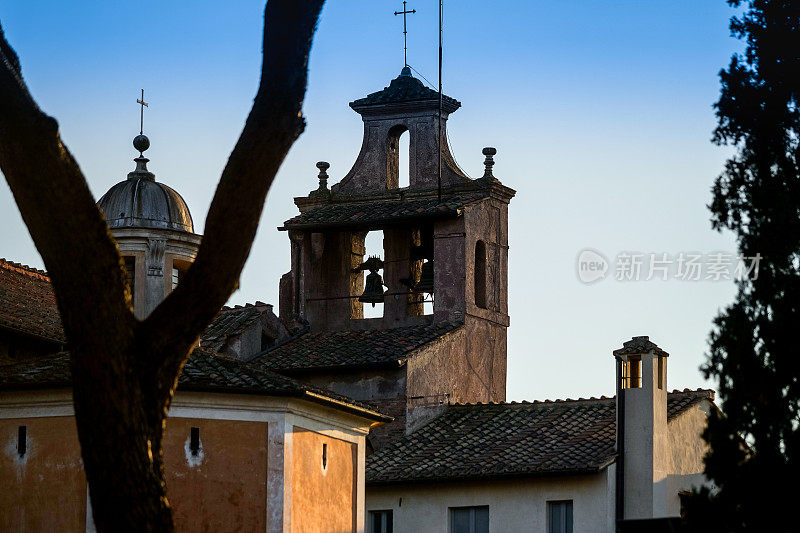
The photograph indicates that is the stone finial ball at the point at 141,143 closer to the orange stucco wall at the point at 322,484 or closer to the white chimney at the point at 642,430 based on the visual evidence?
the orange stucco wall at the point at 322,484

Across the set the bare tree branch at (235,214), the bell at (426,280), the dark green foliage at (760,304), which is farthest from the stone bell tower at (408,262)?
the bare tree branch at (235,214)

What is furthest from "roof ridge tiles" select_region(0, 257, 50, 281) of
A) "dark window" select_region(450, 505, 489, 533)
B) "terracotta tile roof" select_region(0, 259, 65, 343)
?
"dark window" select_region(450, 505, 489, 533)

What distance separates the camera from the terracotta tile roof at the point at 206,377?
73.4 ft

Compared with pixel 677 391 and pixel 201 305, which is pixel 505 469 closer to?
pixel 677 391

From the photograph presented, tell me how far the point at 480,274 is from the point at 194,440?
1344cm

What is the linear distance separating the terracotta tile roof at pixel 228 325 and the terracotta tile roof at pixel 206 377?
9664mm

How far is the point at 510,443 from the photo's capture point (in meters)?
30.8

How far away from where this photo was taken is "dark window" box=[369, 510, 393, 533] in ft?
101

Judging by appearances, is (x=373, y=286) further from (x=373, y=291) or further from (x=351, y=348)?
(x=351, y=348)

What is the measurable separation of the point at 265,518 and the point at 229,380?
1.64m

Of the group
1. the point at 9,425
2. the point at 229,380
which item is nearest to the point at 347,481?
the point at 229,380

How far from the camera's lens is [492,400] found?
35156 mm

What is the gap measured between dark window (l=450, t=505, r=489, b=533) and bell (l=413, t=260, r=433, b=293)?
5793 millimetres

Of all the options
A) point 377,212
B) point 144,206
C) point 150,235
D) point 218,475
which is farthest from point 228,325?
point 218,475
